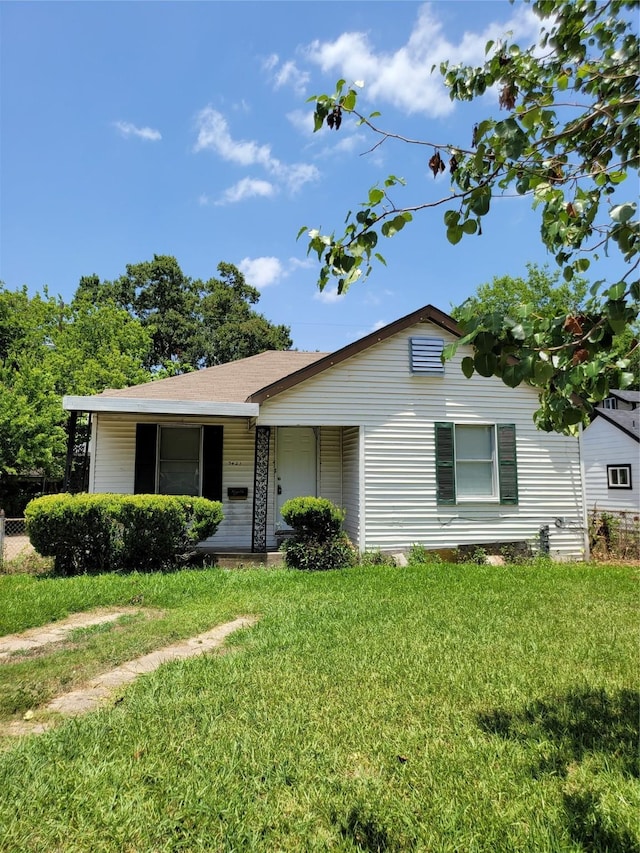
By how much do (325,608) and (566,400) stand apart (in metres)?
4.57

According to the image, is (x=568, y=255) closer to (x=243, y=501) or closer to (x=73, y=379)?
(x=243, y=501)

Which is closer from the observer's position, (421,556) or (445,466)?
(421,556)

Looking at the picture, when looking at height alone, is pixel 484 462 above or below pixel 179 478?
above

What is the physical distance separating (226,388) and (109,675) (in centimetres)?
753

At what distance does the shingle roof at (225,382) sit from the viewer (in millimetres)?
10125

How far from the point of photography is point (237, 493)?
10.4m

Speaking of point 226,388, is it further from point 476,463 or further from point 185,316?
point 185,316

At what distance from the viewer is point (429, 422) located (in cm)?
999

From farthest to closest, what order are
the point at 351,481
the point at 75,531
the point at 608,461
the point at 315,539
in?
the point at 608,461 → the point at 351,481 → the point at 315,539 → the point at 75,531

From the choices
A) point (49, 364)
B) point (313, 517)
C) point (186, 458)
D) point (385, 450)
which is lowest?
point (313, 517)

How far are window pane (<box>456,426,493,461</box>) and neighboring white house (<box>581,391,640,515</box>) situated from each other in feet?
41.6

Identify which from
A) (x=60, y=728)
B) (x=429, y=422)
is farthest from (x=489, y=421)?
(x=60, y=728)

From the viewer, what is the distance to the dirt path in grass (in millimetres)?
3248

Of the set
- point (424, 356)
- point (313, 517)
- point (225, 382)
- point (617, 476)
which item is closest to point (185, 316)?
point (225, 382)
